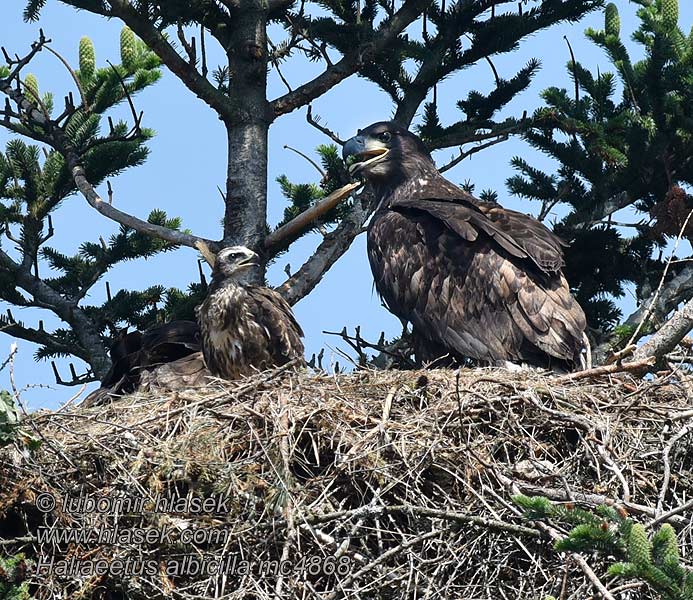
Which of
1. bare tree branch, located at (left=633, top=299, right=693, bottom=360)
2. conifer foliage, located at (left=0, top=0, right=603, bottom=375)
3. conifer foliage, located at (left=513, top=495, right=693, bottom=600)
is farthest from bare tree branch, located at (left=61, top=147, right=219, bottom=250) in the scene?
conifer foliage, located at (left=513, top=495, right=693, bottom=600)

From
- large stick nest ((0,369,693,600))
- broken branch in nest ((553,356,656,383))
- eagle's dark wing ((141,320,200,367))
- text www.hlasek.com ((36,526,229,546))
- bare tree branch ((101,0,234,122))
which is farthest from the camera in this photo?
bare tree branch ((101,0,234,122))

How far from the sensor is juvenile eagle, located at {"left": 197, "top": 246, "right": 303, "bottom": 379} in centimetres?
957

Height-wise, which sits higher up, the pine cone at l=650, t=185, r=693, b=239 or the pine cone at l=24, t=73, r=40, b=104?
the pine cone at l=24, t=73, r=40, b=104

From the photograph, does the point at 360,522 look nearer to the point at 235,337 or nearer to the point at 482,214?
the point at 235,337

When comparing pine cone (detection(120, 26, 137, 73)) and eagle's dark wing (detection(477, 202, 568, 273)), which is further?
pine cone (detection(120, 26, 137, 73))

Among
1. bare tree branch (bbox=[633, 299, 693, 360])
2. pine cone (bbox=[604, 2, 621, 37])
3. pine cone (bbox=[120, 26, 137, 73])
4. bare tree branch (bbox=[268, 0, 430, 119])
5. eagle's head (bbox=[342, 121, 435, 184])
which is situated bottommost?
bare tree branch (bbox=[633, 299, 693, 360])

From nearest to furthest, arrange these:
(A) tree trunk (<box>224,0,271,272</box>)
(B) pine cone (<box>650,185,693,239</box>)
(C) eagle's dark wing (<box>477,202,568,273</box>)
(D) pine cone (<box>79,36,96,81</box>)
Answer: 1. (C) eagle's dark wing (<box>477,202,568,273</box>)
2. (B) pine cone (<box>650,185,693,239</box>)
3. (A) tree trunk (<box>224,0,271,272</box>)
4. (D) pine cone (<box>79,36,96,81</box>)

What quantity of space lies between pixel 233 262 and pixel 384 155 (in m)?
1.88

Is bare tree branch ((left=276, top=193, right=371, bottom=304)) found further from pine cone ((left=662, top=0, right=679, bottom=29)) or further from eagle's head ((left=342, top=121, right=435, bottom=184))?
pine cone ((left=662, top=0, right=679, bottom=29))

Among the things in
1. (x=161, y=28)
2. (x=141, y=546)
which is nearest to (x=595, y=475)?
(x=141, y=546)

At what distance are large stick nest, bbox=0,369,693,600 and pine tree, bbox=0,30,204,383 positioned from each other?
3.26 metres

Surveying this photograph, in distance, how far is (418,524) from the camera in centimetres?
721

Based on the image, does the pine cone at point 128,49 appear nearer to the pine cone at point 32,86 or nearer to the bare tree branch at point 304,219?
the pine cone at point 32,86

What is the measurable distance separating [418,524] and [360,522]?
12.9 inches
